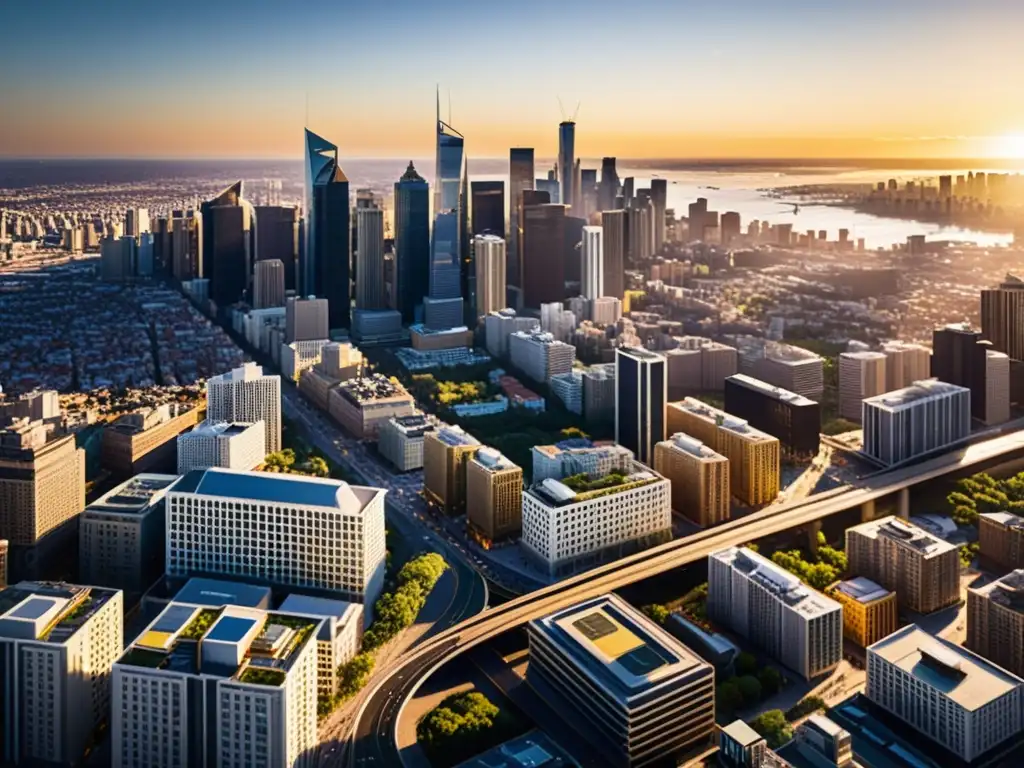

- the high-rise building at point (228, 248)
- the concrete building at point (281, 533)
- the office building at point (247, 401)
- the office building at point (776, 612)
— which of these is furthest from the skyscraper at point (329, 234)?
the office building at point (776, 612)

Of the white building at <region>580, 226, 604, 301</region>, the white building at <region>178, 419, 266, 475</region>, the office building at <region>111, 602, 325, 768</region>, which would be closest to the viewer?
the office building at <region>111, 602, 325, 768</region>

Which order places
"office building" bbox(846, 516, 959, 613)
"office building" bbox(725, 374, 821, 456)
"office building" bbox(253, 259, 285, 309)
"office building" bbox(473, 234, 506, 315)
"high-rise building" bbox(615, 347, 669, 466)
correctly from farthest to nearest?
"office building" bbox(473, 234, 506, 315) → "office building" bbox(253, 259, 285, 309) → "office building" bbox(725, 374, 821, 456) → "high-rise building" bbox(615, 347, 669, 466) → "office building" bbox(846, 516, 959, 613)

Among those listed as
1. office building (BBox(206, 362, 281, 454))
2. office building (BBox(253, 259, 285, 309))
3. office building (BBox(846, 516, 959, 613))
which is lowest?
office building (BBox(846, 516, 959, 613))

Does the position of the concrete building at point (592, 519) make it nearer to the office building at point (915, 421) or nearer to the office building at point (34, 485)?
the office building at point (915, 421)

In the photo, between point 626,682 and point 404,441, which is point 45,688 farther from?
point 404,441

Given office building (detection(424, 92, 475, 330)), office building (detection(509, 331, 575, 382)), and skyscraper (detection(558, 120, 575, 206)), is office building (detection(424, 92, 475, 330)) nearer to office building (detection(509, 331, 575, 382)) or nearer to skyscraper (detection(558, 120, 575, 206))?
office building (detection(509, 331, 575, 382))

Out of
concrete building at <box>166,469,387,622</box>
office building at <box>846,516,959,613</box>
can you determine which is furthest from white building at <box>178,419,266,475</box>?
office building at <box>846,516,959,613</box>

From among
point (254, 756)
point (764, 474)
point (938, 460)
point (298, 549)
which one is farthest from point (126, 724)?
point (938, 460)
